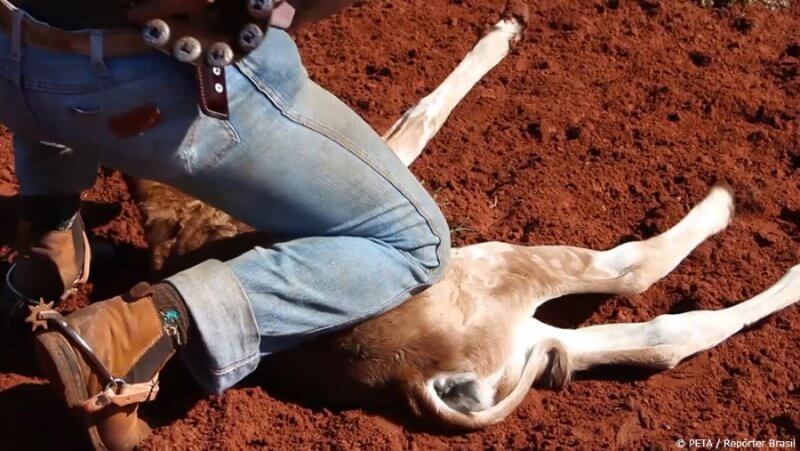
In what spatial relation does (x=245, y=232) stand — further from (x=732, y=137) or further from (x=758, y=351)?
(x=732, y=137)

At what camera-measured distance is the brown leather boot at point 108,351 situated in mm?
2797

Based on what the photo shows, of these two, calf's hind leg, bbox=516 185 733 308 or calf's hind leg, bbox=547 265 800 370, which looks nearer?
calf's hind leg, bbox=547 265 800 370

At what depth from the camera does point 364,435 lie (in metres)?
3.51

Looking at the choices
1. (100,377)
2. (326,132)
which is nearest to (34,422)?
(100,377)

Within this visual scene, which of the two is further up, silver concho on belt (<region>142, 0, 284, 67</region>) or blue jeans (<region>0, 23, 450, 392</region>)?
silver concho on belt (<region>142, 0, 284, 67</region>)

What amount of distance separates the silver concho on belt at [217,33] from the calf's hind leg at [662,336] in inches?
74.9

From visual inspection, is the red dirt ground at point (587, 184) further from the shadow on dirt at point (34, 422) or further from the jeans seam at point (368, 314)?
the jeans seam at point (368, 314)

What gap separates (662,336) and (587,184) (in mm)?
1021

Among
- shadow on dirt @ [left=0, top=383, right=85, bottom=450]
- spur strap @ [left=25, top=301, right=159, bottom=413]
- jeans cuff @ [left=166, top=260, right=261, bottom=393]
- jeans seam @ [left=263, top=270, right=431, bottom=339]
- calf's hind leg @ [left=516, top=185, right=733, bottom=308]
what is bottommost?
shadow on dirt @ [left=0, top=383, right=85, bottom=450]

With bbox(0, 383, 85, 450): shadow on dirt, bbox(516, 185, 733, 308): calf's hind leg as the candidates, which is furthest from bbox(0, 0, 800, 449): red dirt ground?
bbox(516, 185, 733, 308): calf's hind leg

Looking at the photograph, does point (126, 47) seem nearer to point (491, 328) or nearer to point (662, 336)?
point (491, 328)

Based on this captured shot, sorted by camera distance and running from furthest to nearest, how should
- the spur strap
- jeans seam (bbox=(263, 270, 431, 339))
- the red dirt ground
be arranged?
the red dirt ground
jeans seam (bbox=(263, 270, 431, 339))
the spur strap

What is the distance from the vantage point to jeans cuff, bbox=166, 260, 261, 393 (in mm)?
2980

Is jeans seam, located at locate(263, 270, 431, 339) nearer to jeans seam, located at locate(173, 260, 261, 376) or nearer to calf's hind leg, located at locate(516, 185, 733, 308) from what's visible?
jeans seam, located at locate(173, 260, 261, 376)
